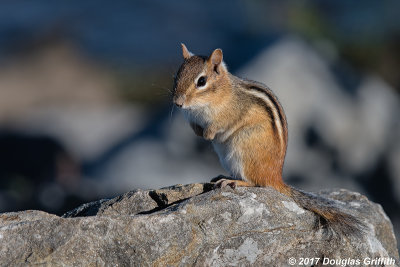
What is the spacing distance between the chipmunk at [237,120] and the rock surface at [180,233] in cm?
50

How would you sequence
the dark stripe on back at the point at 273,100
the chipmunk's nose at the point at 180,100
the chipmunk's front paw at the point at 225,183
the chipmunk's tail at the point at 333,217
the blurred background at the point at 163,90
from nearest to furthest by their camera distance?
the chipmunk's tail at the point at 333,217, the chipmunk's front paw at the point at 225,183, the chipmunk's nose at the point at 180,100, the dark stripe on back at the point at 273,100, the blurred background at the point at 163,90

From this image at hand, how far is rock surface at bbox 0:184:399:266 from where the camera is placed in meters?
4.74

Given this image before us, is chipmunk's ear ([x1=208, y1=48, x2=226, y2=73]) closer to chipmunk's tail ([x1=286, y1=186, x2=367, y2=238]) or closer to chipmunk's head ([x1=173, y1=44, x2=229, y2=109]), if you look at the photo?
chipmunk's head ([x1=173, y1=44, x2=229, y2=109])

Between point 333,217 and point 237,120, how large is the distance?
1343 millimetres

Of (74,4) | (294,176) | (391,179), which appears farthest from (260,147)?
(74,4)

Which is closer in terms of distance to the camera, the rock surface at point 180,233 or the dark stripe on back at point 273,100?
the rock surface at point 180,233

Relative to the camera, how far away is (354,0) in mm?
23344

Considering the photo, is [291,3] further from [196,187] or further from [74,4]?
[196,187]

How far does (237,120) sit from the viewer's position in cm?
634

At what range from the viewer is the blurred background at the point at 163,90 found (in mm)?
11031

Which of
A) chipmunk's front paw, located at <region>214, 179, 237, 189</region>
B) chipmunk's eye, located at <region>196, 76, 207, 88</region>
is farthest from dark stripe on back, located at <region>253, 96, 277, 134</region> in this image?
chipmunk's front paw, located at <region>214, 179, 237, 189</region>

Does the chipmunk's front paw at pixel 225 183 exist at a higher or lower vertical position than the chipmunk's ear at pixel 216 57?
lower

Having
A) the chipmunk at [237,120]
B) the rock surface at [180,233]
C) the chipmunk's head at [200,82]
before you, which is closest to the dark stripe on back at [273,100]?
the chipmunk at [237,120]

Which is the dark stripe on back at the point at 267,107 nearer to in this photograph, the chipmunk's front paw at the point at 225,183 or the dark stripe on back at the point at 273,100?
the dark stripe on back at the point at 273,100
